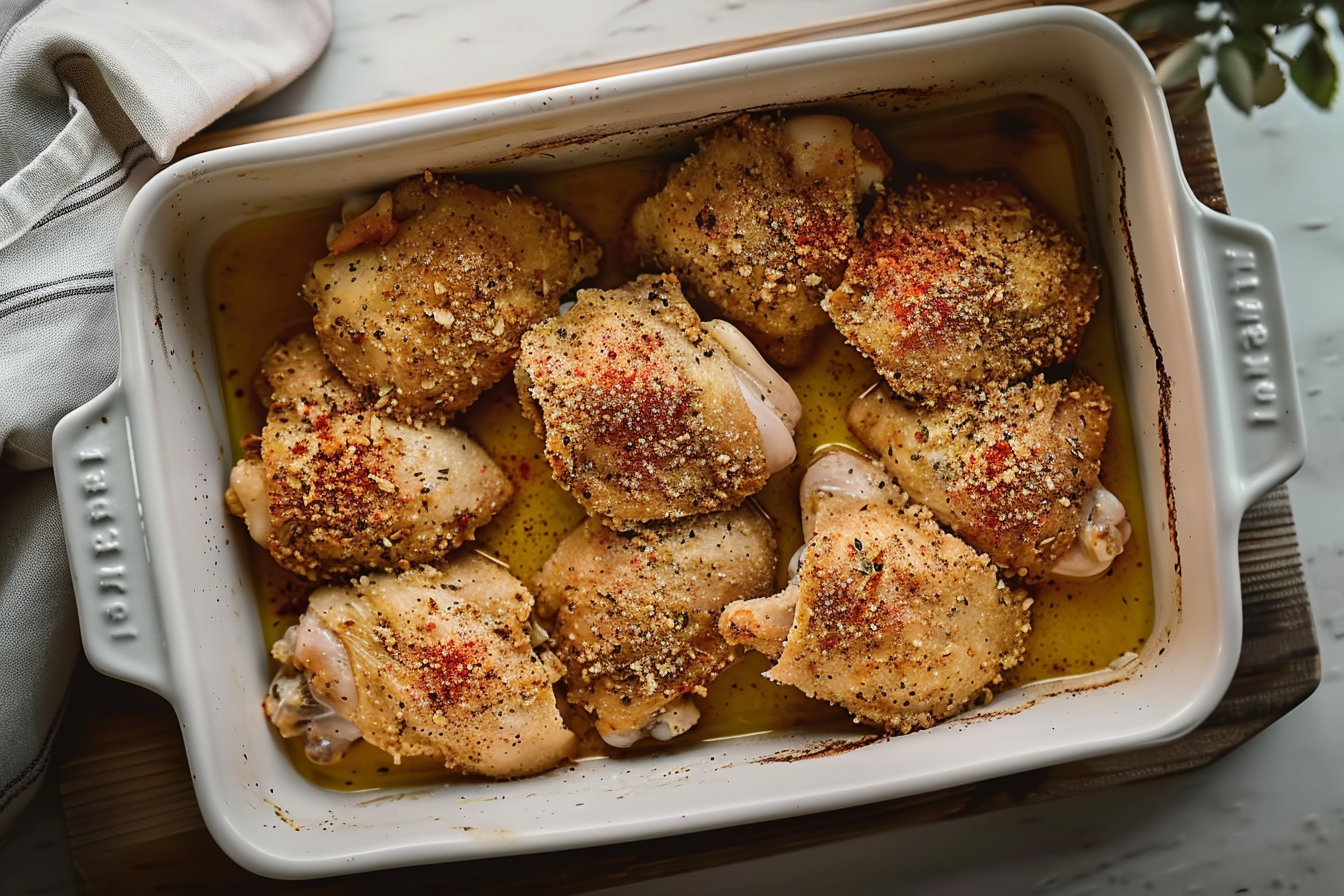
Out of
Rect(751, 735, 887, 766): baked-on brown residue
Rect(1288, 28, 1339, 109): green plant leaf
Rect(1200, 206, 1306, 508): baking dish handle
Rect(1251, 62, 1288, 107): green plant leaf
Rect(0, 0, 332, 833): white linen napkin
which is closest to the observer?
Rect(1288, 28, 1339, 109): green plant leaf

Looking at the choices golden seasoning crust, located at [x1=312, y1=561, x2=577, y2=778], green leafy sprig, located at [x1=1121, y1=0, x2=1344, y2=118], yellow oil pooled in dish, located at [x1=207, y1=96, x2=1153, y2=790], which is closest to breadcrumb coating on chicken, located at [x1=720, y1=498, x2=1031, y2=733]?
yellow oil pooled in dish, located at [x1=207, y1=96, x2=1153, y2=790]

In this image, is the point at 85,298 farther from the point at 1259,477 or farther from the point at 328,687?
the point at 1259,477

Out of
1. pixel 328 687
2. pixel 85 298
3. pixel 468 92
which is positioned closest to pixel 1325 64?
pixel 468 92

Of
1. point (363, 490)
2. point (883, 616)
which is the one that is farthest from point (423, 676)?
point (883, 616)

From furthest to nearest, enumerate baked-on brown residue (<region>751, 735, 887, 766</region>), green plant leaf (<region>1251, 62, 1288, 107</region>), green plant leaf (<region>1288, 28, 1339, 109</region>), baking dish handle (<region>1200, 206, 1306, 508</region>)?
baked-on brown residue (<region>751, 735, 887, 766</region>) → baking dish handle (<region>1200, 206, 1306, 508</region>) → green plant leaf (<region>1251, 62, 1288, 107</region>) → green plant leaf (<region>1288, 28, 1339, 109</region>)

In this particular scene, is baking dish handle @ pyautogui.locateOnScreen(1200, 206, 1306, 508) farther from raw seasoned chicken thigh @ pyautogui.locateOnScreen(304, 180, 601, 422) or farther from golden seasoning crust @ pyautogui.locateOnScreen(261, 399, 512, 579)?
golden seasoning crust @ pyautogui.locateOnScreen(261, 399, 512, 579)

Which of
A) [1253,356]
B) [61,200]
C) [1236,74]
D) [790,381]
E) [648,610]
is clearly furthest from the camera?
[790,381]

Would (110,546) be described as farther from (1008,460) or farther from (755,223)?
(1008,460)
